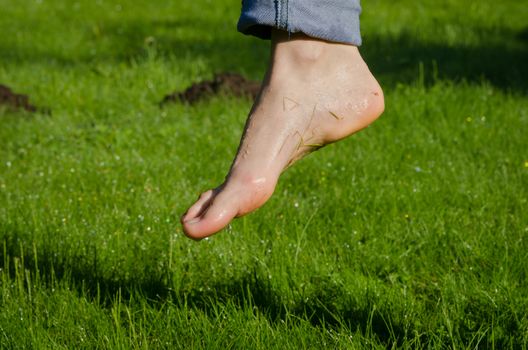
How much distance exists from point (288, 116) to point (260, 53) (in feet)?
13.4

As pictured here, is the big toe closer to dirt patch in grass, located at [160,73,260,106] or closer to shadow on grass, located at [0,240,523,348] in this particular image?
shadow on grass, located at [0,240,523,348]

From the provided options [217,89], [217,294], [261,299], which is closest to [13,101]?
[217,89]

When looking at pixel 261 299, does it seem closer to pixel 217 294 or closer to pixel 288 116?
pixel 217 294

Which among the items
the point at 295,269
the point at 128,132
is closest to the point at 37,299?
the point at 295,269

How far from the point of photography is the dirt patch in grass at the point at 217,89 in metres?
4.78

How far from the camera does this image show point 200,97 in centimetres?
476

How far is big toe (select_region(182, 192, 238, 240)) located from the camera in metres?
1.90

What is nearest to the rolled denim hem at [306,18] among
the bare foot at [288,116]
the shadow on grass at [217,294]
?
the bare foot at [288,116]

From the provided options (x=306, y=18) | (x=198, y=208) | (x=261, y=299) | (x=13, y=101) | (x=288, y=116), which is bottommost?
(x=13, y=101)

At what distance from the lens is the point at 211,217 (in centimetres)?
191

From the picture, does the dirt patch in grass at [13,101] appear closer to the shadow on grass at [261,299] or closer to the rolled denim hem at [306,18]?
the shadow on grass at [261,299]

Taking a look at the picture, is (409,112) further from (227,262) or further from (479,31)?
(479,31)

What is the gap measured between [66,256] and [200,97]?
7.39ft

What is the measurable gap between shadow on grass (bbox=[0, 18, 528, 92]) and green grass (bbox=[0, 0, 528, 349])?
0.03 meters
